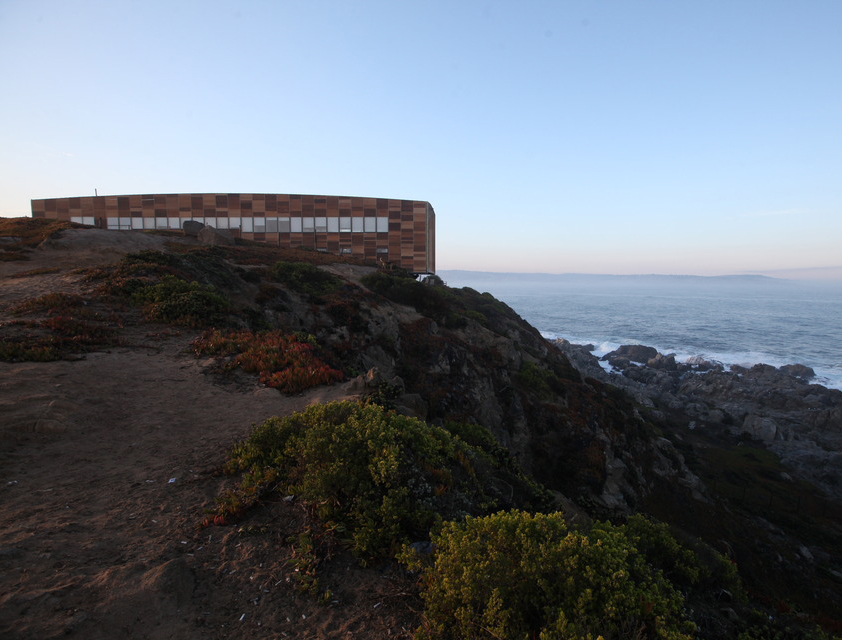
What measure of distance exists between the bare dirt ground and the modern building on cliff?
35.3 meters

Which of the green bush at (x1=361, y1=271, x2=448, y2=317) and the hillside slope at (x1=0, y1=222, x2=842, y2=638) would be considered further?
the green bush at (x1=361, y1=271, x2=448, y2=317)

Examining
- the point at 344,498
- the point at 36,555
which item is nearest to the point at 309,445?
the point at 344,498

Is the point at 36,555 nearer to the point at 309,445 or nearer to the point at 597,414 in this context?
the point at 309,445

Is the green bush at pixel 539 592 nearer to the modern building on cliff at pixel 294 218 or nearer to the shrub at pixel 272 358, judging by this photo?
the shrub at pixel 272 358

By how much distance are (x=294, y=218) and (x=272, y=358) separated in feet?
116

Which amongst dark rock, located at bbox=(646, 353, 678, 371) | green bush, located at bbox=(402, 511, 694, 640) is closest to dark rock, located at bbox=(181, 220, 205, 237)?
green bush, located at bbox=(402, 511, 694, 640)

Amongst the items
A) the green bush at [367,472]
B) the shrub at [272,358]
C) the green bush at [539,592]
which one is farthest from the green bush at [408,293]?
the green bush at [539,592]

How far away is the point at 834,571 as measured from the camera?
59.8ft

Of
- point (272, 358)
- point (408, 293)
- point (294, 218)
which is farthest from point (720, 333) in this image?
point (272, 358)

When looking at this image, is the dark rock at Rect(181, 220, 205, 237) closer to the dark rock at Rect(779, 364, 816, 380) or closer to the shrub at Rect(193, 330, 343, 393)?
the shrub at Rect(193, 330, 343, 393)

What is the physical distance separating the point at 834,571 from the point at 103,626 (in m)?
27.3

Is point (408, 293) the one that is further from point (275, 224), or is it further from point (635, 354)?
point (635, 354)

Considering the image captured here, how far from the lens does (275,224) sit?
44156 mm

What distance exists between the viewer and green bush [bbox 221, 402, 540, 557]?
17.5ft
